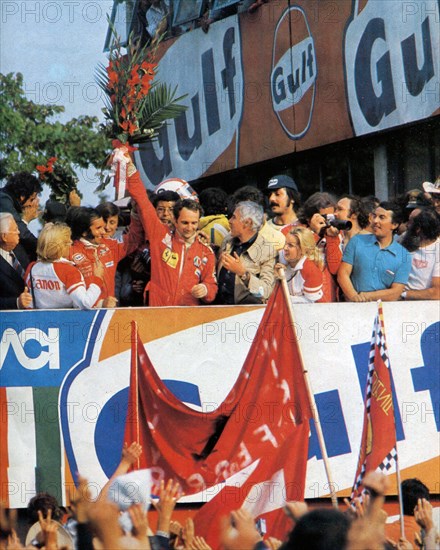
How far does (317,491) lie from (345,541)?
4423mm

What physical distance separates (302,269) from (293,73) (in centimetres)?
574

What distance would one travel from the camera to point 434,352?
8.23m

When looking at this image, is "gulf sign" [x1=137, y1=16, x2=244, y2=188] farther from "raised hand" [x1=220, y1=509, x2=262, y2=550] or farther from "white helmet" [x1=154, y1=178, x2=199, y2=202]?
"raised hand" [x1=220, y1=509, x2=262, y2=550]

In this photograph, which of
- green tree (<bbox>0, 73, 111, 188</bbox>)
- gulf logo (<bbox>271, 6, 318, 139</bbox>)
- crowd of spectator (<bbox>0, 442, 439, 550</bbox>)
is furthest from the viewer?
green tree (<bbox>0, 73, 111, 188</bbox>)

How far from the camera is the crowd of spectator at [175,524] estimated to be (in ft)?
12.3

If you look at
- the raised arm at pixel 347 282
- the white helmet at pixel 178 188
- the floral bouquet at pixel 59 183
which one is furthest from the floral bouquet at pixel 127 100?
the raised arm at pixel 347 282

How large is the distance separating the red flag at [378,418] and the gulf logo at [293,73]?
5789 millimetres

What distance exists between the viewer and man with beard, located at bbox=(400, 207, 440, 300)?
329 inches

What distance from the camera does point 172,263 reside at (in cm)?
838

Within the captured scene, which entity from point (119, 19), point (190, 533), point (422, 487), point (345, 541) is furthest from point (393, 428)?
point (119, 19)

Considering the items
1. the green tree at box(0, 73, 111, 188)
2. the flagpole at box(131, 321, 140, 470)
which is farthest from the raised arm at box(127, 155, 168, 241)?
the green tree at box(0, 73, 111, 188)

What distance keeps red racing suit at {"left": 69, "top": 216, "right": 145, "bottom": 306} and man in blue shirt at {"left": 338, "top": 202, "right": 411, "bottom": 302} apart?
54.8 inches

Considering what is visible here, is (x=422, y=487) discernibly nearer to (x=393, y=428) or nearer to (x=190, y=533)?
(x=393, y=428)

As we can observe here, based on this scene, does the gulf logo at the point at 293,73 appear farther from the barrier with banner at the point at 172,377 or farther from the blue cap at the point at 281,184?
the barrier with banner at the point at 172,377
